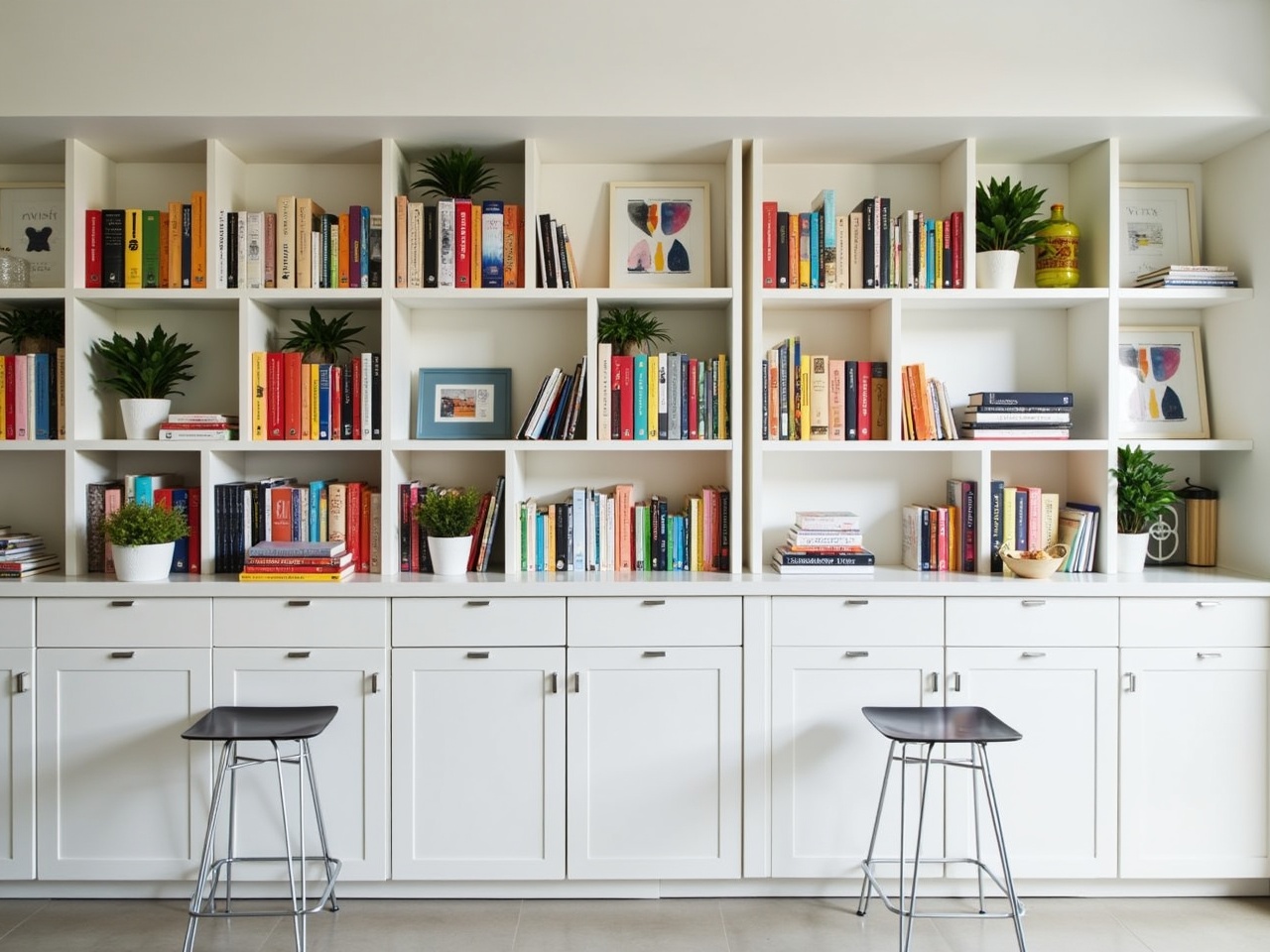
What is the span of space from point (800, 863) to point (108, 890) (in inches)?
81.6

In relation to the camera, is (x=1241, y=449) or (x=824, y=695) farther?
(x=1241, y=449)

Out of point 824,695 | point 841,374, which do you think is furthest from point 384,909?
point 841,374

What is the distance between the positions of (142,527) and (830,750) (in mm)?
2144

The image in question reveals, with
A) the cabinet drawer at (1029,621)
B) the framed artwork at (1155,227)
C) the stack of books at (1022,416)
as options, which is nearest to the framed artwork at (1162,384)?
the framed artwork at (1155,227)

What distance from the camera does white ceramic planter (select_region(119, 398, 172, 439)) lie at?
2873 millimetres

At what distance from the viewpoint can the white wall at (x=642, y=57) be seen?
8.76ft

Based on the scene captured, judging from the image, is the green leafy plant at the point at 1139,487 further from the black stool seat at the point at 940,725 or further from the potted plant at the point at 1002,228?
the black stool seat at the point at 940,725

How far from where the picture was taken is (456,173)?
9.57 ft

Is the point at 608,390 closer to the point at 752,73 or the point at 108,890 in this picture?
the point at 752,73

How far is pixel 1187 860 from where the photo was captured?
2.72 metres

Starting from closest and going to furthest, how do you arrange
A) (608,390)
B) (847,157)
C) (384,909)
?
(384,909) → (608,390) → (847,157)

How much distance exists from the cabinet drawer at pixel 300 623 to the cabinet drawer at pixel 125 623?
0.06 metres

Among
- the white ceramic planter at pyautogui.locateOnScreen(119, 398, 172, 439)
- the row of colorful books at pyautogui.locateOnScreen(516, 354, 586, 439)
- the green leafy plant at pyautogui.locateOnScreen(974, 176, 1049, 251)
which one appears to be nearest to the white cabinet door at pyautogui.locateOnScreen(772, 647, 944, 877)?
the row of colorful books at pyautogui.locateOnScreen(516, 354, 586, 439)

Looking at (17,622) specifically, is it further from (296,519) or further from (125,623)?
(296,519)
